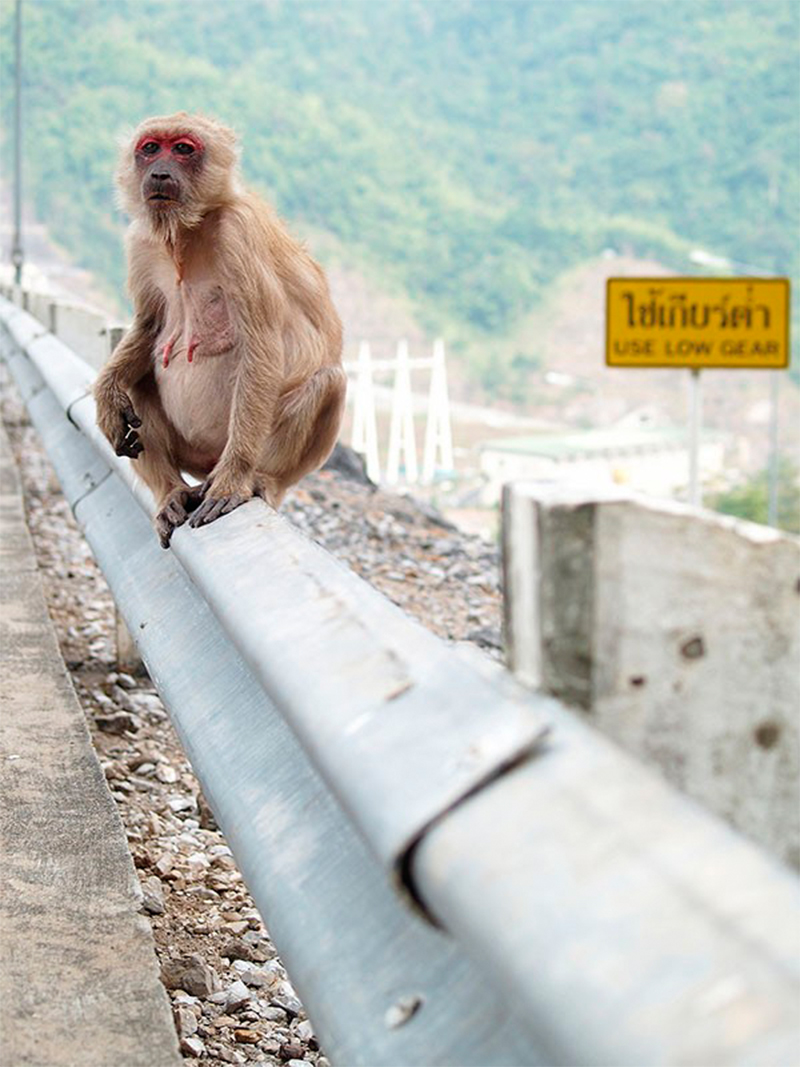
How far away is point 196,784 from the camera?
423 centimetres

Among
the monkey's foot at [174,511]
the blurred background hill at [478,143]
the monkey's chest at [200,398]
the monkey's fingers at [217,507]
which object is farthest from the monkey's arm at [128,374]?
the blurred background hill at [478,143]

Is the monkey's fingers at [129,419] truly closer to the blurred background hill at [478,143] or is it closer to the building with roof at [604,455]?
the building with roof at [604,455]

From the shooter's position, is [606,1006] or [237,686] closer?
[606,1006]

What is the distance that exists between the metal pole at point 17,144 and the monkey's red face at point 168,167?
1406 centimetres

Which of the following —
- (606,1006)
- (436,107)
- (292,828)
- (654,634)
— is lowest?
(292,828)

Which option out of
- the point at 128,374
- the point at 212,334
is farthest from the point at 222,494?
the point at 128,374

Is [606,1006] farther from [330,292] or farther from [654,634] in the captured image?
[330,292]

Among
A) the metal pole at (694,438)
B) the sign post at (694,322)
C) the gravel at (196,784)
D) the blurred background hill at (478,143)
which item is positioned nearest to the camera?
the gravel at (196,784)

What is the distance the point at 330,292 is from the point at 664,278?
507cm

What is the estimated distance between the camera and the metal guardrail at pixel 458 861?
40.3 inches

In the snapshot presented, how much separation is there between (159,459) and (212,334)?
387mm

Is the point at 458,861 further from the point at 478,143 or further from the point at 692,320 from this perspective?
the point at 478,143

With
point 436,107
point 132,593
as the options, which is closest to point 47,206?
point 436,107

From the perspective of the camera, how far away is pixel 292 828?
2.08 meters
